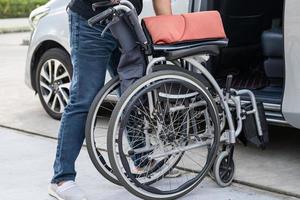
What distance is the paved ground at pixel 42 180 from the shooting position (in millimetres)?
4102

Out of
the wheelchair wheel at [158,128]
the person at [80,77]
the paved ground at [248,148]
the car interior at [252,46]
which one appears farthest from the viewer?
the car interior at [252,46]

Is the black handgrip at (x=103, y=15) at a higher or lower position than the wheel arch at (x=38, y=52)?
higher

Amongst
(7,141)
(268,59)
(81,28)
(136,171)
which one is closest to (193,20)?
(81,28)

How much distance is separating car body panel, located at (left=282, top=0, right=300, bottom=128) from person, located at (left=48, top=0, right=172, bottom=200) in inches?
29.6

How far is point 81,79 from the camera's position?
392cm

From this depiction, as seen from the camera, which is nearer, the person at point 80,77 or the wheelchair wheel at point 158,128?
the wheelchair wheel at point 158,128

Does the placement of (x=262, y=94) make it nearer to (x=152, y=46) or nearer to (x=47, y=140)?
(x=152, y=46)

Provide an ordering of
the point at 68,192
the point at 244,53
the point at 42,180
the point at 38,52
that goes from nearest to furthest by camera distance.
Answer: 1. the point at 68,192
2. the point at 42,180
3. the point at 244,53
4. the point at 38,52

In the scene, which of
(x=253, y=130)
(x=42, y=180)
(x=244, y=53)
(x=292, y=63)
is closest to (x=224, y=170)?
(x=253, y=130)

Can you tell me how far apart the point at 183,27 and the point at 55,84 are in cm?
264

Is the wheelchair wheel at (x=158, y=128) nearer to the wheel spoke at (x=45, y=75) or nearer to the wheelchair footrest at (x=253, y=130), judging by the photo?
the wheelchair footrest at (x=253, y=130)

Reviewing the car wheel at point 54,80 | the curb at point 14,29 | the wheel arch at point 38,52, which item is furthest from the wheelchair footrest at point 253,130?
the curb at point 14,29

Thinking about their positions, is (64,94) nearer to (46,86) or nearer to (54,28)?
(46,86)

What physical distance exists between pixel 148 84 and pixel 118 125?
0.28m
